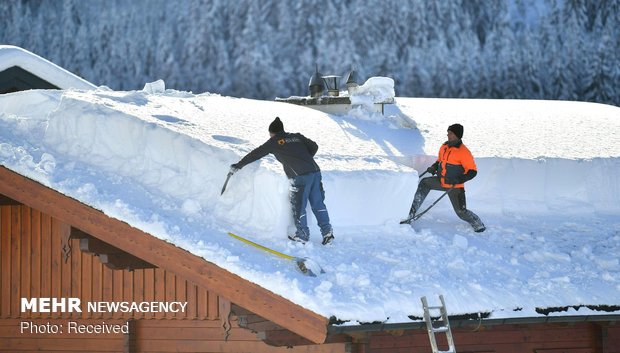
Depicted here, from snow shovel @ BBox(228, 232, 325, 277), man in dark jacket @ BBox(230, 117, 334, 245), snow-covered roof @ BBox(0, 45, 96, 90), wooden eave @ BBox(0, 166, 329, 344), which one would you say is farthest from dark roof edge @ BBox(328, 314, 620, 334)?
snow-covered roof @ BBox(0, 45, 96, 90)

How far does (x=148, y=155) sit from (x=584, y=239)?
585cm

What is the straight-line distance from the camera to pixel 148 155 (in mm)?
12445

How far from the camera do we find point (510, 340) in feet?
37.9

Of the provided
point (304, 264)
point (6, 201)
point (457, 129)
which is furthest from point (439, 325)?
point (6, 201)

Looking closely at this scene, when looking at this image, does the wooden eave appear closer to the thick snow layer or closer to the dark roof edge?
the thick snow layer

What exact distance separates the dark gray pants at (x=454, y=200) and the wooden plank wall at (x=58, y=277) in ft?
10.4

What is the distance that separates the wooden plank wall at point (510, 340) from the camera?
1088 centimetres

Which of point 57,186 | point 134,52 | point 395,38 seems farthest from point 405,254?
point 134,52

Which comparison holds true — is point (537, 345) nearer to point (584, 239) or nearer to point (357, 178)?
point (584, 239)

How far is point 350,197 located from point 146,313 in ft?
9.75

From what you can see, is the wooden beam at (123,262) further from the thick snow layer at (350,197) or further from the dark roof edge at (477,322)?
the dark roof edge at (477,322)

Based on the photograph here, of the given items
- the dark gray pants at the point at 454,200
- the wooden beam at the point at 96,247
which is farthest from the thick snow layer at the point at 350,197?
the wooden beam at the point at 96,247

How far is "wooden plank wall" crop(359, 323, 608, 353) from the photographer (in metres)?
10.9

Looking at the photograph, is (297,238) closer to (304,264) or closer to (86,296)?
(304,264)
